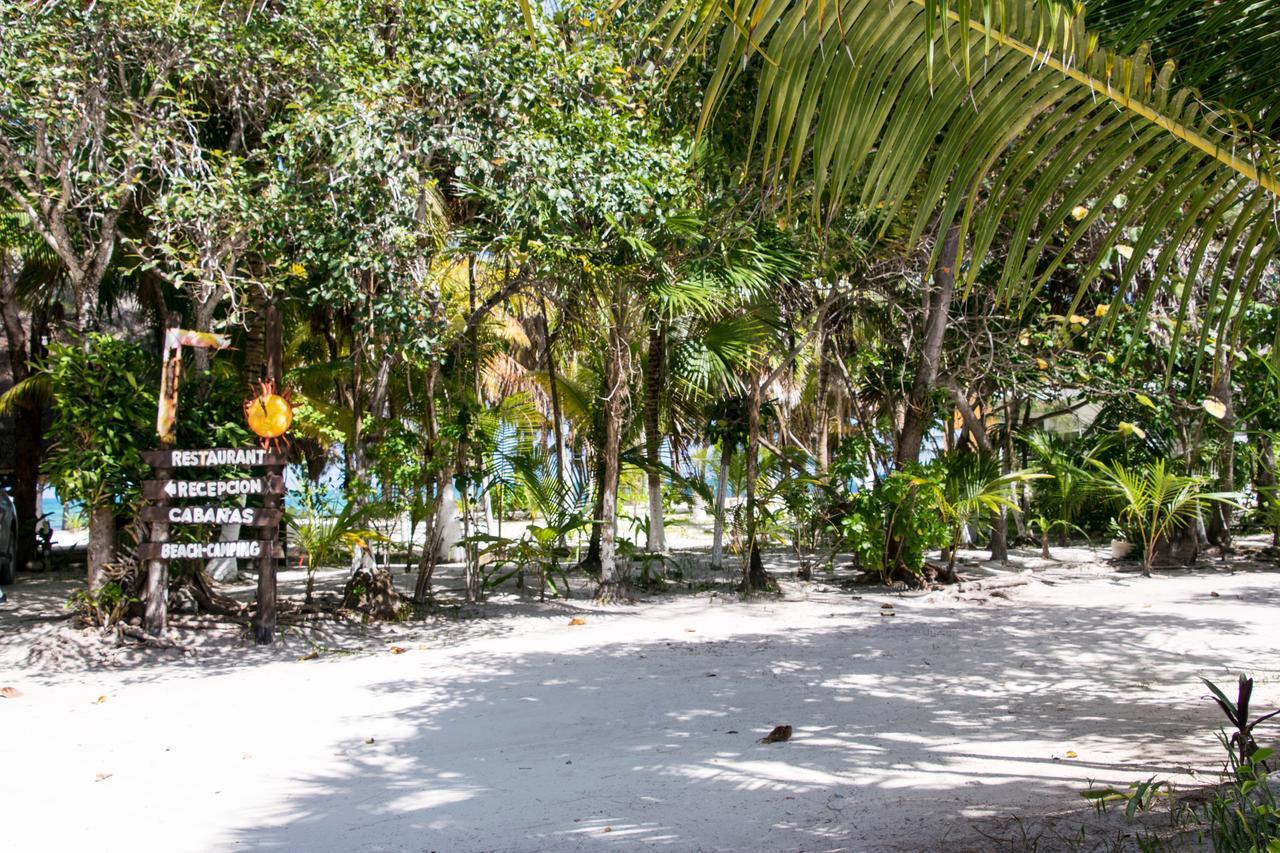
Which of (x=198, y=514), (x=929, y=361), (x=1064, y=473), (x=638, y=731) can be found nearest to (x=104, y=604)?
(x=198, y=514)

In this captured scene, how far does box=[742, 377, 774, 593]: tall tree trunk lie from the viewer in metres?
11.5

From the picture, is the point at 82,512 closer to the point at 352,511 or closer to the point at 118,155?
the point at 352,511

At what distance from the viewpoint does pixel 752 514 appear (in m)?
11.5

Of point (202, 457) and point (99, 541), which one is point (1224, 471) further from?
point (99, 541)

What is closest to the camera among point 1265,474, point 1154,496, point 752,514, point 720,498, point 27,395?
point 752,514

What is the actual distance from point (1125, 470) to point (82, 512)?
11.9 meters

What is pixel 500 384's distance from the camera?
1995cm

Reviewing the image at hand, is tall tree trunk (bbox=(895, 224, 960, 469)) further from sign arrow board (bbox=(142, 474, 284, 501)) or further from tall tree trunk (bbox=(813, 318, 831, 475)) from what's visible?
sign arrow board (bbox=(142, 474, 284, 501))

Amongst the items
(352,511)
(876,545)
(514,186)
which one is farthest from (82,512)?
(876,545)

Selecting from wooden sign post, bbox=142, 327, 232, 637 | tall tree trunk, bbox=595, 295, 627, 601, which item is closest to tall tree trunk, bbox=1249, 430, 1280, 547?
tall tree trunk, bbox=595, 295, 627, 601

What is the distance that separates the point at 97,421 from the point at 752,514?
6596mm

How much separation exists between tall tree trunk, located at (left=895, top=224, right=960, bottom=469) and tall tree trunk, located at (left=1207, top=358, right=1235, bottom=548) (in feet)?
11.5

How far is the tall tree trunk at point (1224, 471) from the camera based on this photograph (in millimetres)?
12699

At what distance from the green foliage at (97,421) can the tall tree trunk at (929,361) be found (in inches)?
317
